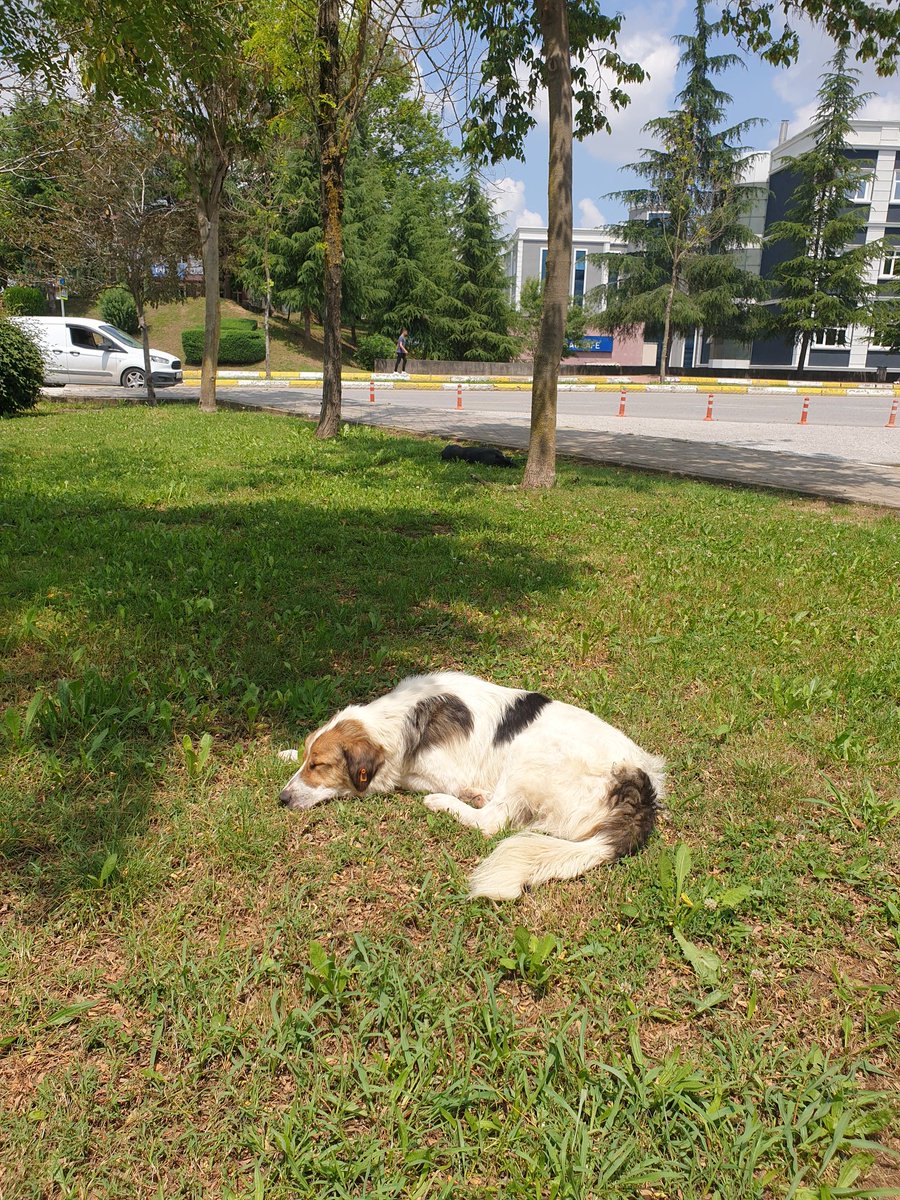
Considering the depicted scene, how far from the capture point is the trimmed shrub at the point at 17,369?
15531mm

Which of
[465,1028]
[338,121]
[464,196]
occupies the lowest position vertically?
[465,1028]

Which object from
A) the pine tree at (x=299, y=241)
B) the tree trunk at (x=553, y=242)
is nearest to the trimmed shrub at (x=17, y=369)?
the tree trunk at (x=553, y=242)

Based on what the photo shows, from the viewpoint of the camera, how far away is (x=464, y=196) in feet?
132

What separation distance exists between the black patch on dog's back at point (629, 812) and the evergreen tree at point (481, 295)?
4203 centimetres

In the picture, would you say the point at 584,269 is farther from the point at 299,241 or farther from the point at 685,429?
the point at 685,429

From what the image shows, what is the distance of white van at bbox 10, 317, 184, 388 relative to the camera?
23359 millimetres

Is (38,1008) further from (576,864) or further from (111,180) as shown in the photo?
(111,180)

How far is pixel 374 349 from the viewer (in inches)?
1646

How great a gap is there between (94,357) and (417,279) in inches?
878

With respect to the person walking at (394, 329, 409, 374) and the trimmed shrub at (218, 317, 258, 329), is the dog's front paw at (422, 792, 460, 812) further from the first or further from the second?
the trimmed shrub at (218, 317, 258, 329)

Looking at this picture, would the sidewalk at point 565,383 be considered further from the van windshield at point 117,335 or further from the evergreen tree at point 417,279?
the van windshield at point 117,335

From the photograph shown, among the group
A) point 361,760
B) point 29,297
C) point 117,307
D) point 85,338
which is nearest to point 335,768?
point 361,760

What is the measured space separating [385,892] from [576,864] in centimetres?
68

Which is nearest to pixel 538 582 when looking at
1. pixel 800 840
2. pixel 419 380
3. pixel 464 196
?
pixel 800 840
